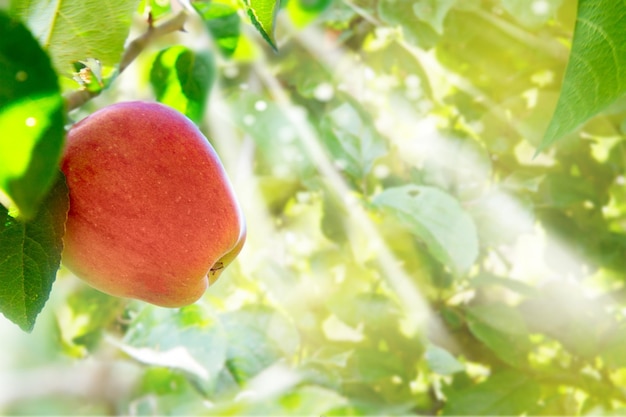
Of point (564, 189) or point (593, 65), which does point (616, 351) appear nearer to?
point (564, 189)

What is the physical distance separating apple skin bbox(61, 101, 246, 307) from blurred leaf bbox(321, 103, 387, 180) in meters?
0.46

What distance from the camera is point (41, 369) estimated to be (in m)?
1.25

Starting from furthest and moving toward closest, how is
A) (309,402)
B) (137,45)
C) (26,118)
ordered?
(309,402) → (137,45) → (26,118)

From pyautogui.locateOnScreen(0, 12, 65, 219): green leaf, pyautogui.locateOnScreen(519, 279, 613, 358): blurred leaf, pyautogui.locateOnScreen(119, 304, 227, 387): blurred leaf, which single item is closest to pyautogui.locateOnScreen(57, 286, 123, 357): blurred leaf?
pyautogui.locateOnScreen(119, 304, 227, 387): blurred leaf

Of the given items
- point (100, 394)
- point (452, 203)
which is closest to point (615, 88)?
point (452, 203)

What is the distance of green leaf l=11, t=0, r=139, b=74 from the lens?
38cm

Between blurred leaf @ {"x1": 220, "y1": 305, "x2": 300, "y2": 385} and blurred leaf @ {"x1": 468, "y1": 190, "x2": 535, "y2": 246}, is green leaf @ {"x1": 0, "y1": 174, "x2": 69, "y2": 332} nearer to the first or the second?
blurred leaf @ {"x1": 220, "y1": 305, "x2": 300, "y2": 385}

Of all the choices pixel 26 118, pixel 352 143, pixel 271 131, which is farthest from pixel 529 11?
pixel 26 118

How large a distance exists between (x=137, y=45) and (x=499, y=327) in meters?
0.74

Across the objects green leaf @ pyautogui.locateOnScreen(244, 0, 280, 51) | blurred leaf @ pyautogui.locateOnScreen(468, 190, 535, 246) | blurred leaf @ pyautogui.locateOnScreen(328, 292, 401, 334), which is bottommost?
blurred leaf @ pyautogui.locateOnScreen(328, 292, 401, 334)

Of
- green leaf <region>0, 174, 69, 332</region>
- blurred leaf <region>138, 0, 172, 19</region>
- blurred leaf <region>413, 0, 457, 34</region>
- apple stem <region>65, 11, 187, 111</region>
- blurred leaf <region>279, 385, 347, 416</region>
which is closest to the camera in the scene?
green leaf <region>0, 174, 69, 332</region>

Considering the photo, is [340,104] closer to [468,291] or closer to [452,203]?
[452,203]

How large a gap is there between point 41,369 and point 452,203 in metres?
0.91

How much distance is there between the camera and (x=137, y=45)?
586 millimetres
